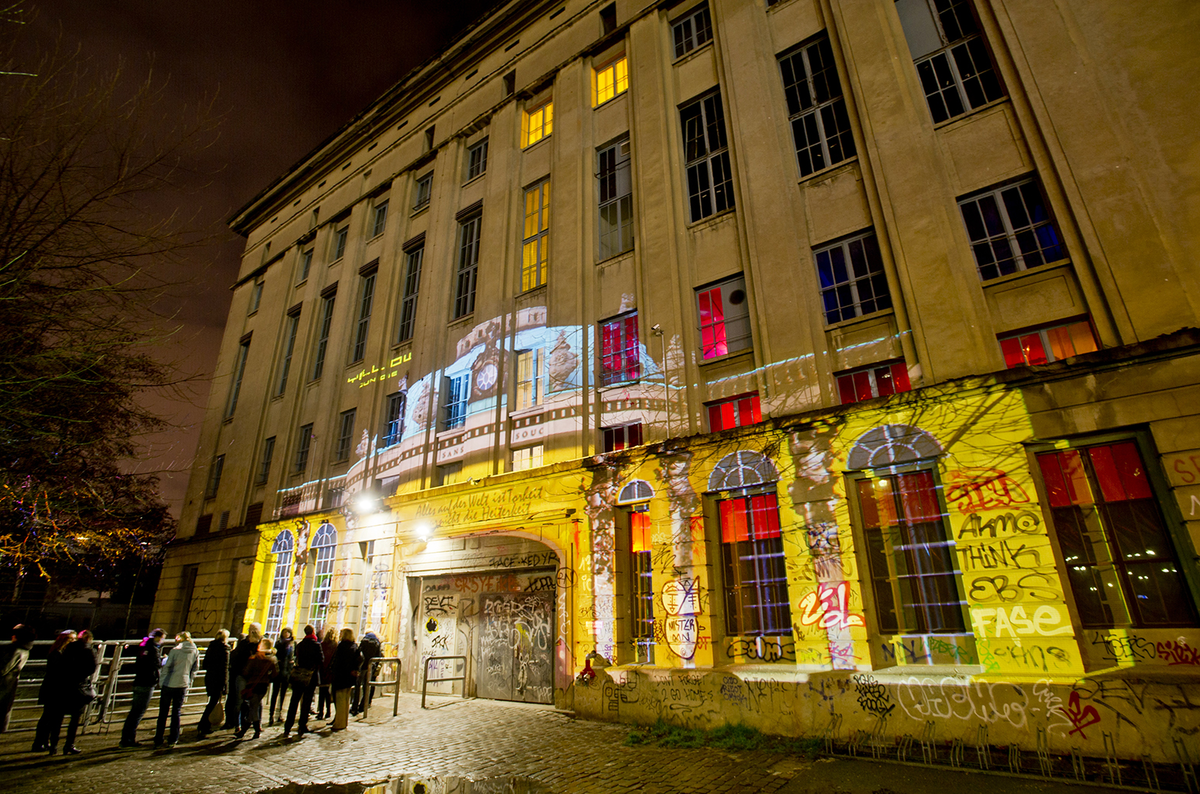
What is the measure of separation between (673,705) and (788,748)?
2109mm

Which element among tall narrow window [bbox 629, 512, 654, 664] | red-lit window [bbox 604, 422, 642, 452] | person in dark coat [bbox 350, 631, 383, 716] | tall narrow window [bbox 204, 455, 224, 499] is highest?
tall narrow window [bbox 204, 455, 224, 499]

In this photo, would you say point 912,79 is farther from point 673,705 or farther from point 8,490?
point 8,490

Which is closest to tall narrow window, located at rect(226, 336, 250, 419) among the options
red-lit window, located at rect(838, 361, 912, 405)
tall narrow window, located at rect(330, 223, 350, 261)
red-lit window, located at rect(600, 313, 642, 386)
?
tall narrow window, located at rect(330, 223, 350, 261)

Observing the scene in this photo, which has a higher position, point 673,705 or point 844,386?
point 844,386

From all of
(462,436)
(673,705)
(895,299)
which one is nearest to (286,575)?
(462,436)

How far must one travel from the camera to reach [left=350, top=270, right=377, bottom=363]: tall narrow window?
19469mm

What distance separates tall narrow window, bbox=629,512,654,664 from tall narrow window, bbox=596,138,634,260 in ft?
22.5

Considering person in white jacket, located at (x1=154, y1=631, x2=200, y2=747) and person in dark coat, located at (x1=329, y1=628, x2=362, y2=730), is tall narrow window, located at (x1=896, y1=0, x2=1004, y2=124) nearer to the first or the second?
person in dark coat, located at (x1=329, y1=628, x2=362, y2=730)

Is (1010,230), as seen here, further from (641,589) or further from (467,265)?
(467,265)

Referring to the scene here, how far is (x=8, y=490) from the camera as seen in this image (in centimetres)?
841

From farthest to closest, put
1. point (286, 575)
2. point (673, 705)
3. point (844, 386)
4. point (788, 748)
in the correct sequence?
point (286, 575), point (844, 386), point (673, 705), point (788, 748)

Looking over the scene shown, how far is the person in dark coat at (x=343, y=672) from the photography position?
8.93 m

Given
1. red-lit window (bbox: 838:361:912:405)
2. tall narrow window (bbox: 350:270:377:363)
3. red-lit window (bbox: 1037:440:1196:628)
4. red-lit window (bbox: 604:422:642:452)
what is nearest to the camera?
red-lit window (bbox: 1037:440:1196:628)

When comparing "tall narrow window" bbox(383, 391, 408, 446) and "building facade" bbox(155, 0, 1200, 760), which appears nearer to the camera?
"building facade" bbox(155, 0, 1200, 760)
